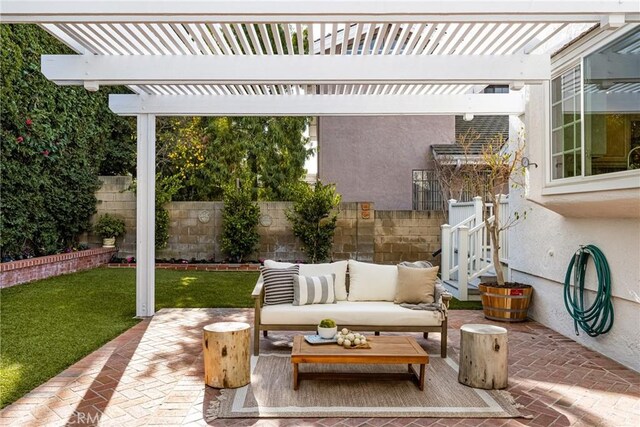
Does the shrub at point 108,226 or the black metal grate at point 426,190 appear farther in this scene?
the black metal grate at point 426,190

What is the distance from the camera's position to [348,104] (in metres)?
7.14

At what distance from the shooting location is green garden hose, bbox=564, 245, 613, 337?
17.1 ft

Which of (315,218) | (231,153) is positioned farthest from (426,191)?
(231,153)

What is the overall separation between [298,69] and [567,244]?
4116 millimetres

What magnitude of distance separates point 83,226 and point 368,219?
23.7 ft

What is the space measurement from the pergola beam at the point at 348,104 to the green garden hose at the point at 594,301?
256 cm

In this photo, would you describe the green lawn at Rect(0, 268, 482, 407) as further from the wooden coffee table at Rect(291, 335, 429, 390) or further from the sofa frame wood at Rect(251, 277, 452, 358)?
the wooden coffee table at Rect(291, 335, 429, 390)

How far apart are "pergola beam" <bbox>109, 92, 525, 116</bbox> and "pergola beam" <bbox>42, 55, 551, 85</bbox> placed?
179cm

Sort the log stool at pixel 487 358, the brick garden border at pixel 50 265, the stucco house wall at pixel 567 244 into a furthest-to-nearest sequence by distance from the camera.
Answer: the brick garden border at pixel 50 265
the stucco house wall at pixel 567 244
the log stool at pixel 487 358

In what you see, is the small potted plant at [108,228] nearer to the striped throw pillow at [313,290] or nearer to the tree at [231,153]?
the tree at [231,153]

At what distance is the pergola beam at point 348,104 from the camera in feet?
23.1

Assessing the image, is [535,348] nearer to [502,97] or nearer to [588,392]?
[588,392]

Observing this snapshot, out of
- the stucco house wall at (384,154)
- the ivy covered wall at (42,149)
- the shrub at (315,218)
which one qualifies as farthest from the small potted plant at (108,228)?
the stucco house wall at (384,154)

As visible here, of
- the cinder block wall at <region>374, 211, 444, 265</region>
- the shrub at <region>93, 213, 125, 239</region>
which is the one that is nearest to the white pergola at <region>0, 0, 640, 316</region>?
the cinder block wall at <region>374, 211, 444, 265</region>
